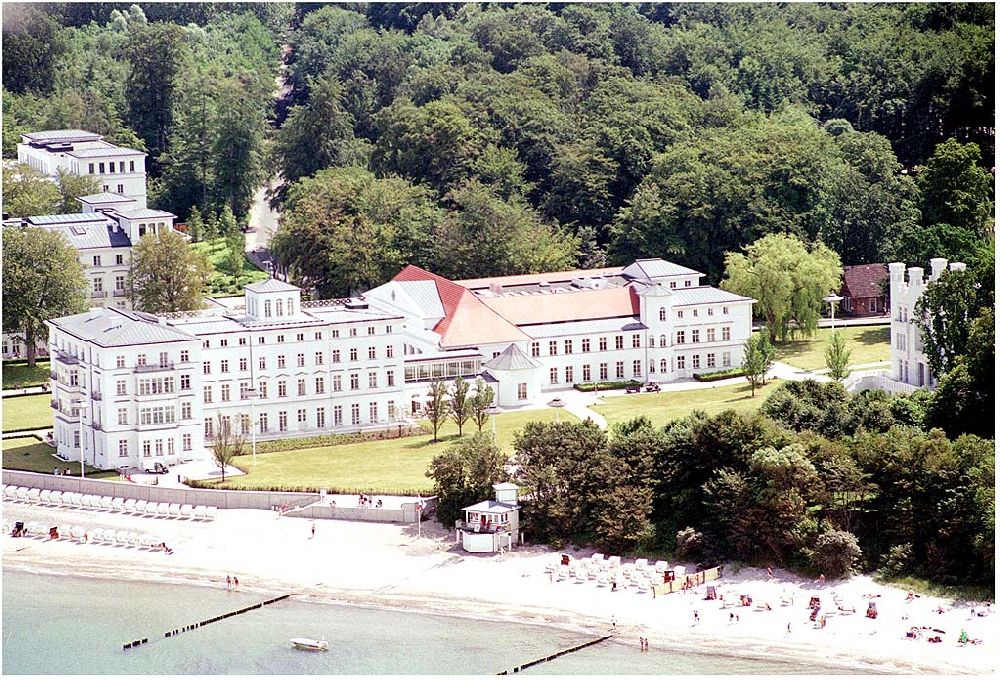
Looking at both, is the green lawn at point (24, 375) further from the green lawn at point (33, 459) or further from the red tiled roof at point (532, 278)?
the red tiled roof at point (532, 278)

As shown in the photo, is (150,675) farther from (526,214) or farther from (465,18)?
(465,18)

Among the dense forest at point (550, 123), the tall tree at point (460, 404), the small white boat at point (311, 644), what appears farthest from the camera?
the dense forest at point (550, 123)

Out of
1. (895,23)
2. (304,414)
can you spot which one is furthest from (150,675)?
(895,23)

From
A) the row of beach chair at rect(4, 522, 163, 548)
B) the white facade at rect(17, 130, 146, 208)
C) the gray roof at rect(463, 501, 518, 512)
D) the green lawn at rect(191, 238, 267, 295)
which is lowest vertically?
the row of beach chair at rect(4, 522, 163, 548)

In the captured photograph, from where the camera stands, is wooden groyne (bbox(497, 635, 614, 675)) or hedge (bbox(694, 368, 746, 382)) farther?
hedge (bbox(694, 368, 746, 382))

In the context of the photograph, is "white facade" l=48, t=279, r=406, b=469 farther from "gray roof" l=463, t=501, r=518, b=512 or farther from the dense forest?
the dense forest

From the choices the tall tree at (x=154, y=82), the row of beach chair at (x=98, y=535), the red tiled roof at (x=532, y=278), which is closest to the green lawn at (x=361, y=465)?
the row of beach chair at (x=98, y=535)

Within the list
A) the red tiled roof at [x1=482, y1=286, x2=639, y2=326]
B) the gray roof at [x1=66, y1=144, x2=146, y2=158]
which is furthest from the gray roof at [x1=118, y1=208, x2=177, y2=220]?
the red tiled roof at [x1=482, y1=286, x2=639, y2=326]
